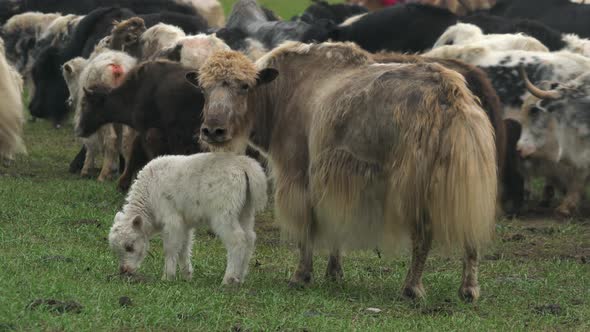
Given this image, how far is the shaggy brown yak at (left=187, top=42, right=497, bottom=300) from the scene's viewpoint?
6.02 metres

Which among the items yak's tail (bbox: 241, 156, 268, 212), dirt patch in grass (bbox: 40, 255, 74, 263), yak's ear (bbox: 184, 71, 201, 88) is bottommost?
dirt patch in grass (bbox: 40, 255, 74, 263)

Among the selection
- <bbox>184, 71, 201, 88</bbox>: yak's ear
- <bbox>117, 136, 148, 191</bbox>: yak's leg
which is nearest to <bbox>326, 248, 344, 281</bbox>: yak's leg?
<bbox>184, 71, 201, 88</bbox>: yak's ear

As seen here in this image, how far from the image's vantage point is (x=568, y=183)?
387 inches

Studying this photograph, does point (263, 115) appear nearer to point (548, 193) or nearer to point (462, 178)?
point (462, 178)

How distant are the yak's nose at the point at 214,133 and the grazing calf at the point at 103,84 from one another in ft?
12.2

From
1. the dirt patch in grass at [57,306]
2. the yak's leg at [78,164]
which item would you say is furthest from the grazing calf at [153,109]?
the dirt patch in grass at [57,306]

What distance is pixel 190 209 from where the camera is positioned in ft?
21.4

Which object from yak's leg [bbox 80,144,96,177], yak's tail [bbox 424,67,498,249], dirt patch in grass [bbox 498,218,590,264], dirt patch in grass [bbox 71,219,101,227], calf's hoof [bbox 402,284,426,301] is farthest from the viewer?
yak's leg [bbox 80,144,96,177]

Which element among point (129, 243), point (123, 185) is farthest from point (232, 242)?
point (123, 185)

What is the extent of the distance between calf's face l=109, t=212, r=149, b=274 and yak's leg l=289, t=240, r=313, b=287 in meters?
0.84

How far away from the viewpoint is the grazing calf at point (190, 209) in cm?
638

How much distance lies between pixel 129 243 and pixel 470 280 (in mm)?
1799

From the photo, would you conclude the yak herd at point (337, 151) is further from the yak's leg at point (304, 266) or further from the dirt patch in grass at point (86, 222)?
the dirt patch in grass at point (86, 222)

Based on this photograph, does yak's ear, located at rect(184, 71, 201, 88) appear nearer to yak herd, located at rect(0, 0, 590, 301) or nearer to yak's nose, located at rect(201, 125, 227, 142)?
yak herd, located at rect(0, 0, 590, 301)
